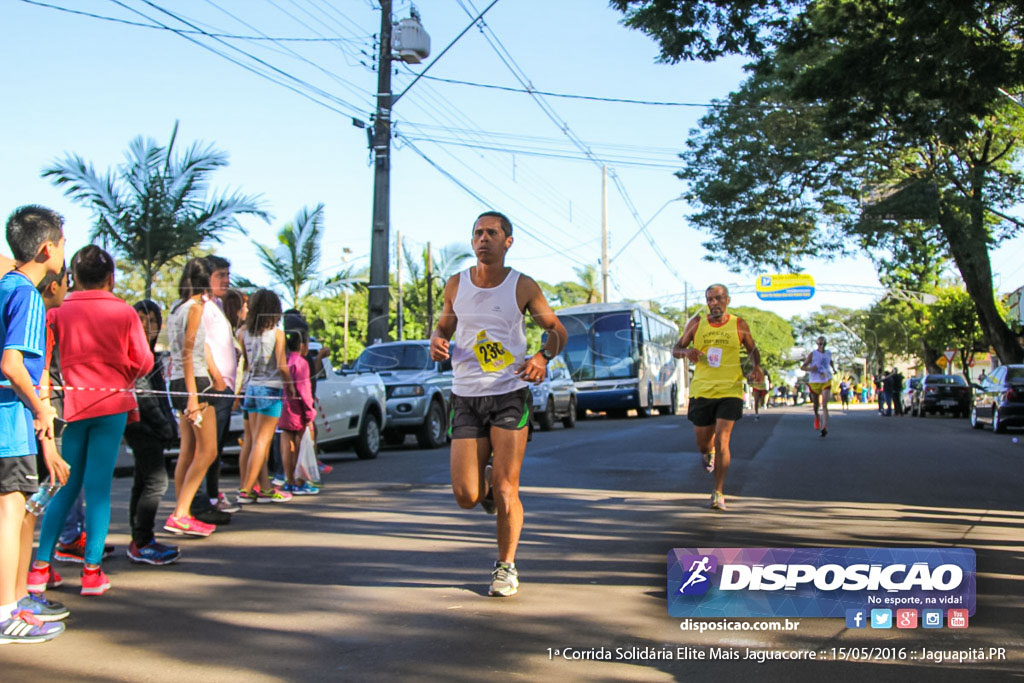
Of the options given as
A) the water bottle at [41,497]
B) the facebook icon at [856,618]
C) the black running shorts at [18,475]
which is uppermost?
the black running shorts at [18,475]

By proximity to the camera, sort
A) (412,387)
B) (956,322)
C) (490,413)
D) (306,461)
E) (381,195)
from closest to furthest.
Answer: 1. (490,413)
2. (306,461)
3. (412,387)
4. (381,195)
5. (956,322)

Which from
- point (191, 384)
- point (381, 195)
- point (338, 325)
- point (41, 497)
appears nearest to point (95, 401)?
point (41, 497)

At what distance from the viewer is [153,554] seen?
20.5 ft

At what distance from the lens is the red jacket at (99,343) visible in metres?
5.46

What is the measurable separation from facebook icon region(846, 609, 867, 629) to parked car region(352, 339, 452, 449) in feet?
35.6

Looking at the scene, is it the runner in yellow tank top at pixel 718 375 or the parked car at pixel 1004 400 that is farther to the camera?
the parked car at pixel 1004 400

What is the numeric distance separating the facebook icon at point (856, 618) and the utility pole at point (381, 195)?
16.6 metres

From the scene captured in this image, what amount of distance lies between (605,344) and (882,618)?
27.4 meters

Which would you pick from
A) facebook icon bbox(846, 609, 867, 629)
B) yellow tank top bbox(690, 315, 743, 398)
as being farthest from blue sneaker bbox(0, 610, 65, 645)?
yellow tank top bbox(690, 315, 743, 398)

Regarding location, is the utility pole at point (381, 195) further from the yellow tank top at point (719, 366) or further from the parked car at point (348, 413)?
the yellow tank top at point (719, 366)

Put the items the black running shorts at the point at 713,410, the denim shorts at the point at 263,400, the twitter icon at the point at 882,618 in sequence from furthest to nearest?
the denim shorts at the point at 263,400
the black running shorts at the point at 713,410
the twitter icon at the point at 882,618

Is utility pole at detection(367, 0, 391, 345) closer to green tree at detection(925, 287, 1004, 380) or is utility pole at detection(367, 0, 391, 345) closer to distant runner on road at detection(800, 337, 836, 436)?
distant runner on road at detection(800, 337, 836, 436)

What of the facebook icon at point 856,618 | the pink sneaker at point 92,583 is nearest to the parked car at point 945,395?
the facebook icon at point 856,618

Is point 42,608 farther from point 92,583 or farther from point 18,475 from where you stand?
point 18,475
